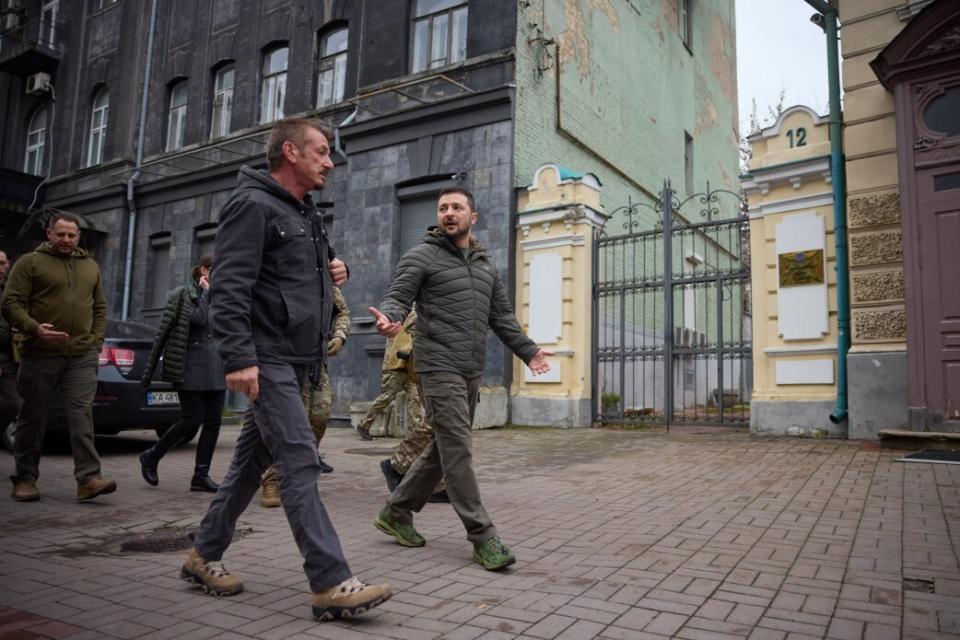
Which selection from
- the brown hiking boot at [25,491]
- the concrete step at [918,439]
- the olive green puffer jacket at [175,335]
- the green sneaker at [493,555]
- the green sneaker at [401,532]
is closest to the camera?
the green sneaker at [493,555]

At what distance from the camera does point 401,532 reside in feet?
13.3

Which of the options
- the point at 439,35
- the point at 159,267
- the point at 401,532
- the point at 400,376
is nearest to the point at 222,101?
the point at 159,267

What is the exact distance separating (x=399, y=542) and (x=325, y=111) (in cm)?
1279

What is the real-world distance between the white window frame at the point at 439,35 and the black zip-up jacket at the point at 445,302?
1030cm

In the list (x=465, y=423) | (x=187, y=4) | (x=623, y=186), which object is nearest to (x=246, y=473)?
(x=465, y=423)

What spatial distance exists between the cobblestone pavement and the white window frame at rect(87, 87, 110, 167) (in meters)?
16.6

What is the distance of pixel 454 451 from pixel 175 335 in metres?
3.38

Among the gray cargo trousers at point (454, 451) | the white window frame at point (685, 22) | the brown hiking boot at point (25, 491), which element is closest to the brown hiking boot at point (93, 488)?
the brown hiking boot at point (25, 491)

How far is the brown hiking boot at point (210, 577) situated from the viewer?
3133 millimetres

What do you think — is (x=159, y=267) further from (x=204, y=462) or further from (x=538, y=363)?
(x=538, y=363)

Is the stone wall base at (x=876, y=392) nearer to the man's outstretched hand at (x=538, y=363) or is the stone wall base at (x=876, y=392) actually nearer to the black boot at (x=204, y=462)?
the man's outstretched hand at (x=538, y=363)

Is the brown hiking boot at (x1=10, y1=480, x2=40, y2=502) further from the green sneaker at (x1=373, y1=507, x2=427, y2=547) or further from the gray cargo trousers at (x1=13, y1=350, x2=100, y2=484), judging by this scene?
the green sneaker at (x1=373, y1=507, x2=427, y2=547)

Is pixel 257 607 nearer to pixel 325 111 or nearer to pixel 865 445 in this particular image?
pixel 865 445

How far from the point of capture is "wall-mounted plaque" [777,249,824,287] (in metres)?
9.34
